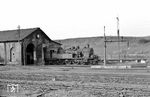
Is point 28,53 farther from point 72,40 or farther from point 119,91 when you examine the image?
point 72,40

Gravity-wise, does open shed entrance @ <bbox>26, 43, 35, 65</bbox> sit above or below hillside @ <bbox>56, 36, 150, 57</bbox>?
below

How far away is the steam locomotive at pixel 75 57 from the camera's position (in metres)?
47.5

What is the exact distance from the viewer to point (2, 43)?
162 feet

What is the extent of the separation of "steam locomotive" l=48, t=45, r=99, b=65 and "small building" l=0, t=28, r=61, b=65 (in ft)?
9.54

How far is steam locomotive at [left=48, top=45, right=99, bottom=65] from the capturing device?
47.5 m

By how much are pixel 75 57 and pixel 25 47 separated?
1038 cm

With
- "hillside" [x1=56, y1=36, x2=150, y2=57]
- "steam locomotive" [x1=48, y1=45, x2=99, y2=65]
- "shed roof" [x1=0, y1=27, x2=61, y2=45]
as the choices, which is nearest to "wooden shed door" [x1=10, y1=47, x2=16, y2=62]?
"shed roof" [x1=0, y1=27, x2=61, y2=45]

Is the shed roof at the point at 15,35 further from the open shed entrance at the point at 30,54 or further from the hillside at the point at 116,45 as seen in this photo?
the hillside at the point at 116,45

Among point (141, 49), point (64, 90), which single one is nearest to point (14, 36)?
point (64, 90)

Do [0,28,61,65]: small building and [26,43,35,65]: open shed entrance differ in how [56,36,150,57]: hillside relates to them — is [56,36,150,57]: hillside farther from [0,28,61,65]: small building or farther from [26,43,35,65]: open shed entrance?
[26,43,35,65]: open shed entrance

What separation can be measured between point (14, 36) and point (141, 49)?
216 ft

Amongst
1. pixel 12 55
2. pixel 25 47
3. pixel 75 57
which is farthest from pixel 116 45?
A: pixel 12 55

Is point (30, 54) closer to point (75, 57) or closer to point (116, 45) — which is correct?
point (75, 57)

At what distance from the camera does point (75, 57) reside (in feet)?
160
